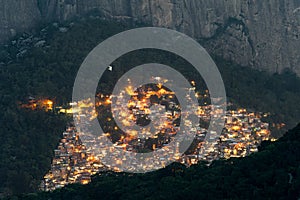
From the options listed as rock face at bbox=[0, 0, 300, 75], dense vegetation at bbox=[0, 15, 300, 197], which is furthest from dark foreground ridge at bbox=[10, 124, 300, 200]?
rock face at bbox=[0, 0, 300, 75]

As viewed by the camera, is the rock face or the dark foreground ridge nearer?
the dark foreground ridge

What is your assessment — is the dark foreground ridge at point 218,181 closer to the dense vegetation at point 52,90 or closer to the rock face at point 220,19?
the dense vegetation at point 52,90

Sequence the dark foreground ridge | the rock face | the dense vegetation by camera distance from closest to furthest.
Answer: the dark foreground ridge
the dense vegetation
the rock face

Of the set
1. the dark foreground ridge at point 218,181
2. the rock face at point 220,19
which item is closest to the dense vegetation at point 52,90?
the dark foreground ridge at point 218,181

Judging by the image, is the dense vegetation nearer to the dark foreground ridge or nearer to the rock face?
the dark foreground ridge

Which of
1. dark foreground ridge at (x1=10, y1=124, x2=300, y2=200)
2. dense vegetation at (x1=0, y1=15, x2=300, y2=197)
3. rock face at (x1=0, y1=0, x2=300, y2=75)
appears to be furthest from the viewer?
rock face at (x1=0, y1=0, x2=300, y2=75)

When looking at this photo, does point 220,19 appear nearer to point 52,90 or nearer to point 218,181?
point 52,90
